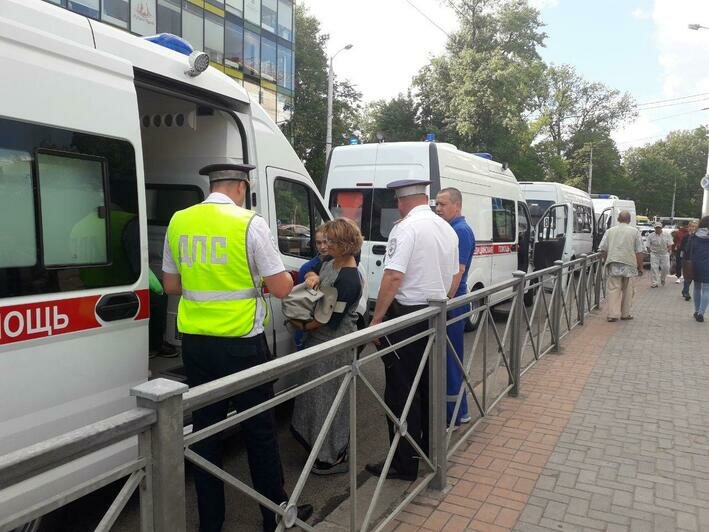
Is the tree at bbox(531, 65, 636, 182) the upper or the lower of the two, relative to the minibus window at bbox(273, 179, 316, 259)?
upper

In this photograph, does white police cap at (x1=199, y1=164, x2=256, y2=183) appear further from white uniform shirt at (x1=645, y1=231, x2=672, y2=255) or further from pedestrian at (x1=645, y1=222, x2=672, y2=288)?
white uniform shirt at (x1=645, y1=231, x2=672, y2=255)

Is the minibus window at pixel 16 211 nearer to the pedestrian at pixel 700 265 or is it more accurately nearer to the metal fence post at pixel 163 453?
the metal fence post at pixel 163 453

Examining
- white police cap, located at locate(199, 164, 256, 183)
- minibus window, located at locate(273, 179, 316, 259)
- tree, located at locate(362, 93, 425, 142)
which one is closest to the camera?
white police cap, located at locate(199, 164, 256, 183)

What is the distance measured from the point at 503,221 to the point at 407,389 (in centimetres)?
644

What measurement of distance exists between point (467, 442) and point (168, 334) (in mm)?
2415

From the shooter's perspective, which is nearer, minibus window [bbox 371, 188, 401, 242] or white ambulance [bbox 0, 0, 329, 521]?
white ambulance [bbox 0, 0, 329, 521]

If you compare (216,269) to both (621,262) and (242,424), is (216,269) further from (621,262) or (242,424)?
(621,262)

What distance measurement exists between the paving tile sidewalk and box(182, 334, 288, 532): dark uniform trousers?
2.46 ft

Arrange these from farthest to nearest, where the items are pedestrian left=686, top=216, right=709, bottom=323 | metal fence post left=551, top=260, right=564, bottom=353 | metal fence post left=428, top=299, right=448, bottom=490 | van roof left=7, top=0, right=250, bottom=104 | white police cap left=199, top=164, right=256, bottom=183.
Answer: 1. pedestrian left=686, top=216, right=709, bottom=323
2. metal fence post left=551, top=260, right=564, bottom=353
3. metal fence post left=428, top=299, right=448, bottom=490
4. white police cap left=199, top=164, right=256, bottom=183
5. van roof left=7, top=0, right=250, bottom=104

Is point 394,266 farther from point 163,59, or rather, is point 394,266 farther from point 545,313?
point 545,313

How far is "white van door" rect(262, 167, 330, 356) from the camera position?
13.5ft

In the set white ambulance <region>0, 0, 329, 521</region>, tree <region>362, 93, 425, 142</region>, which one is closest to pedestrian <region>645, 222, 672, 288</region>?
white ambulance <region>0, 0, 329, 521</region>

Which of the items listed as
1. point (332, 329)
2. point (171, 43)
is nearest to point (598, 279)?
point (332, 329)

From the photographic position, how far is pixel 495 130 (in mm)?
29047
